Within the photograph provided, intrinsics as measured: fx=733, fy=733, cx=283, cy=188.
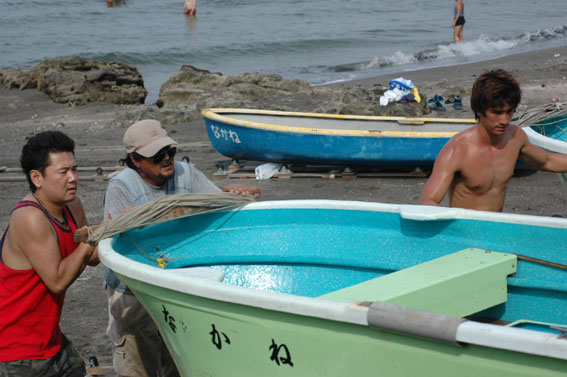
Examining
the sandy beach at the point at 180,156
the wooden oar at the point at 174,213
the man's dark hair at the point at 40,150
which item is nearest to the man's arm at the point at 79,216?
the wooden oar at the point at 174,213

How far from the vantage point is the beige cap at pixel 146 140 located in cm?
360

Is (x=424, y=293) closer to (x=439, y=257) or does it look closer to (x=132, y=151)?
(x=439, y=257)

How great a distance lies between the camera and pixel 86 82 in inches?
583

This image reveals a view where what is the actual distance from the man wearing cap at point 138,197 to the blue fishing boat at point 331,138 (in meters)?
5.02

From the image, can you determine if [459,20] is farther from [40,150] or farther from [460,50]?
[40,150]

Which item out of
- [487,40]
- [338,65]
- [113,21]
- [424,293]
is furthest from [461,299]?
[113,21]

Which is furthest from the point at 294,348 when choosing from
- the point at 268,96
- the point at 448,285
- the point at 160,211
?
the point at 268,96

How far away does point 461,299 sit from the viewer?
3432mm

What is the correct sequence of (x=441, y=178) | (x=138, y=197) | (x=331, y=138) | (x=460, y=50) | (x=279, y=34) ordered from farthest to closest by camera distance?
1. (x=279, y=34)
2. (x=460, y=50)
3. (x=331, y=138)
4. (x=441, y=178)
5. (x=138, y=197)

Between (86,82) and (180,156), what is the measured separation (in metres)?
5.36

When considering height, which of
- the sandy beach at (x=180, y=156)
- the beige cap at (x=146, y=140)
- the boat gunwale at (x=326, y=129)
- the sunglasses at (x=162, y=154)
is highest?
the beige cap at (x=146, y=140)

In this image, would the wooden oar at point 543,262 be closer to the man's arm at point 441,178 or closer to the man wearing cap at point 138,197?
the man's arm at point 441,178

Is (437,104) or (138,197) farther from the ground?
(138,197)

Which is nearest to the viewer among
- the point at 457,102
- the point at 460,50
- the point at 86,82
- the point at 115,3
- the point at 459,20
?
the point at 457,102
